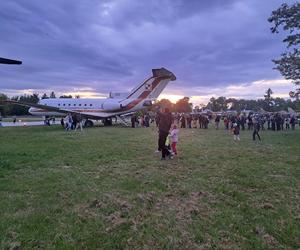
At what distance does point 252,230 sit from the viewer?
4.28 meters

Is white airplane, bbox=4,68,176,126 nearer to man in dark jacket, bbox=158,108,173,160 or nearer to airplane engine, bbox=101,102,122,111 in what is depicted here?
airplane engine, bbox=101,102,122,111

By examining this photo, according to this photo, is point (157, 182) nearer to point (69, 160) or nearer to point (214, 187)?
point (214, 187)

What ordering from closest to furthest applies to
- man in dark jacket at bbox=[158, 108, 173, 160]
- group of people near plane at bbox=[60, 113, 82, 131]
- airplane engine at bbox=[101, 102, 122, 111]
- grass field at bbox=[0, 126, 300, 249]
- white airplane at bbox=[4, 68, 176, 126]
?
1. grass field at bbox=[0, 126, 300, 249]
2. man in dark jacket at bbox=[158, 108, 173, 160]
3. group of people near plane at bbox=[60, 113, 82, 131]
4. white airplane at bbox=[4, 68, 176, 126]
5. airplane engine at bbox=[101, 102, 122, 111]

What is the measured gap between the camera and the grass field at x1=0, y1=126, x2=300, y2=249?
13.0ft

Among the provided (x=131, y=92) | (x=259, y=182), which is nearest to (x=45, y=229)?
(x=259, y=182)

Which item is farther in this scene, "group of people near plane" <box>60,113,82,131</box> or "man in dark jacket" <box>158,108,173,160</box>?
"group of people near plane" <box>60,113,82,131</box>

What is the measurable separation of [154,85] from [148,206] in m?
28.9

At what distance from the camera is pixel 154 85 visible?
33562 millimetres

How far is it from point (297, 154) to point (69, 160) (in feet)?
29.7

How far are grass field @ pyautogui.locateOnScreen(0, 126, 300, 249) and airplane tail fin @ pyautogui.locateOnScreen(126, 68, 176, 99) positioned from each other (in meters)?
24.9

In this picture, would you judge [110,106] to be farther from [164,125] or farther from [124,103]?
[164,125]

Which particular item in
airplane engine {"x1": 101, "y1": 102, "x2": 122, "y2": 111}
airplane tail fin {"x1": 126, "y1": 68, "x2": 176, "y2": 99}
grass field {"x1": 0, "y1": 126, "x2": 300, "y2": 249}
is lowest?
grass field {"x1": 0, "y1": 126, "x2": 300, "y2": 249}

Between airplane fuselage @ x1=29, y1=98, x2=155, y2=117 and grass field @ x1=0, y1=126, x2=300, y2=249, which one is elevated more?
airplane fuselage @ x1=29, y1=98, x2=155, y2=117

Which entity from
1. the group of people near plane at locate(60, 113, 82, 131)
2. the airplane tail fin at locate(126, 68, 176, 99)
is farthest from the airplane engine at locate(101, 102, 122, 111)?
the group of people near plane at locate(60, 113, 82, 131)
